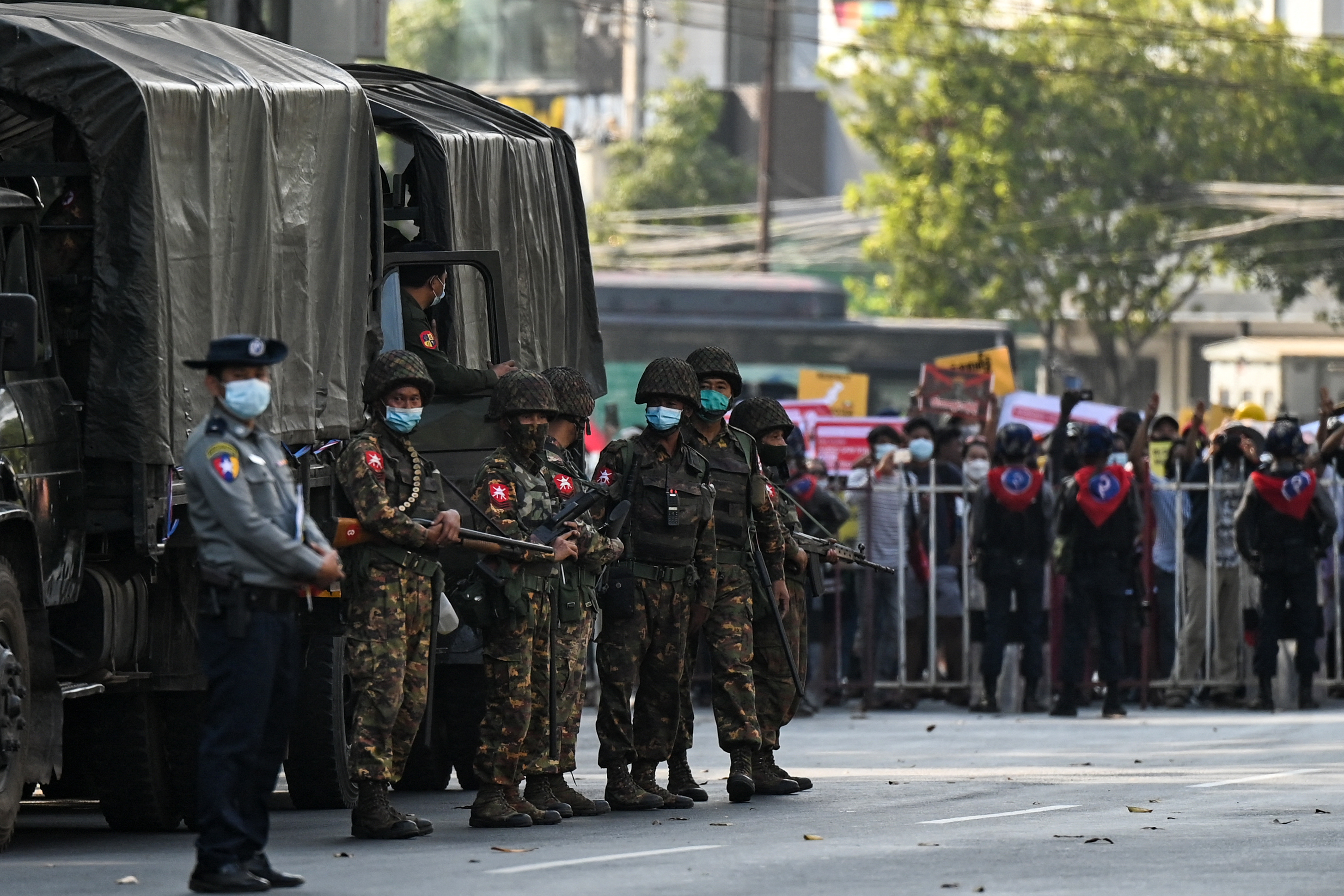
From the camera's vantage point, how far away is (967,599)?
17891mm

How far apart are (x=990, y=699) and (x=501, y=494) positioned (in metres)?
8.15

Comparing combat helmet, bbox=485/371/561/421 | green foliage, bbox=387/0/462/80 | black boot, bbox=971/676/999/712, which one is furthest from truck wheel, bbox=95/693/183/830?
green foliage, bbox=387/0/462/80

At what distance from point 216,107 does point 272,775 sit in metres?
2.96

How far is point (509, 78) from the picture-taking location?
259 feet

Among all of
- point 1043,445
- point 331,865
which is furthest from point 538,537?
point 1043,445

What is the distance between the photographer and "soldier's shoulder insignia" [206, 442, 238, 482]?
819cm

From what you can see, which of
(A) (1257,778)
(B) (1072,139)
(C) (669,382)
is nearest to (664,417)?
(C) (669,382)

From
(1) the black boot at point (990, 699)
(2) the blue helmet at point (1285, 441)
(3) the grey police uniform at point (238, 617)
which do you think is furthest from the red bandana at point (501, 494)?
(2) the blue helmet at point (1285, 441)

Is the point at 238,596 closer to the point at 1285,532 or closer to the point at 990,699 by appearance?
the point at 990,699

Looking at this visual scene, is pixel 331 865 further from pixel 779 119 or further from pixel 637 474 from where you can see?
pixel 779 119

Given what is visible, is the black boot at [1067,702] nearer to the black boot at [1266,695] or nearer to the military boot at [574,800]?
the black boot at [1266,695]

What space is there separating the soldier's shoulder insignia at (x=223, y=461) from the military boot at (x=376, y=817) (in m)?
1.94

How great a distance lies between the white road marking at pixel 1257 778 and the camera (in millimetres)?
12297

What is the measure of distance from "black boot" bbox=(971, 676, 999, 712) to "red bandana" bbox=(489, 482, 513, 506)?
7944 mm
